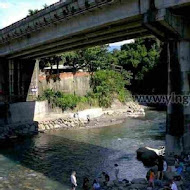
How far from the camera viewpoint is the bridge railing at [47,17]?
1208 inches

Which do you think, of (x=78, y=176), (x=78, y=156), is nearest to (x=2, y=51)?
(x=78, y=156)

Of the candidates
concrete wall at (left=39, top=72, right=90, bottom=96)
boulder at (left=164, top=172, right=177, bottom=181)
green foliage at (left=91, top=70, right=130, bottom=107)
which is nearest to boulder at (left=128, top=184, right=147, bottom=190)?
boulder at (left=164, top=172, right=177, bottom=181)

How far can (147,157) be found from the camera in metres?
30.4

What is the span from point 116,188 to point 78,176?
5772 mm

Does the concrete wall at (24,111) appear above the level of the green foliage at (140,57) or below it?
below

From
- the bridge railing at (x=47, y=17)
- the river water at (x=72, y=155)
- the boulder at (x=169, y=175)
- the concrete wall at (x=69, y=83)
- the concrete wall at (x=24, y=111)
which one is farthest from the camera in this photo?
the concrete wall at (x=69, y=83)

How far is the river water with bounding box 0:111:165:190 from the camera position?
27.0 m

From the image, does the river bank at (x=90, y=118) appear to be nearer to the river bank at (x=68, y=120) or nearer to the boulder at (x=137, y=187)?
the river bank at (x=68, y=120)

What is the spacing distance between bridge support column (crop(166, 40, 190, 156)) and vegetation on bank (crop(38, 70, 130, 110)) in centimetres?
3064

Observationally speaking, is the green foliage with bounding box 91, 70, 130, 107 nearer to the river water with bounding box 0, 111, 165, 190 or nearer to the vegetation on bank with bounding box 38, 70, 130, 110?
the vegetation on bank with bounding box 38, 70, 130, 110

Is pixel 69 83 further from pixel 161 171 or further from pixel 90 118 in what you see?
pixel 161 171

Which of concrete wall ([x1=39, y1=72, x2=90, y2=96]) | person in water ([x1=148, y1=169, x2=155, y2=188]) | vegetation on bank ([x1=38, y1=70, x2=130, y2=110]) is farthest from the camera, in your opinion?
concrete wall ([x1=39, y1=72, x2=90, y2=96])

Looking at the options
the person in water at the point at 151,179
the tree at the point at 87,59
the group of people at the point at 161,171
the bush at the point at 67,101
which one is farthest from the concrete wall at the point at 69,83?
the person in water at the point at 151,179

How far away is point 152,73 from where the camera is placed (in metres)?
75.5
